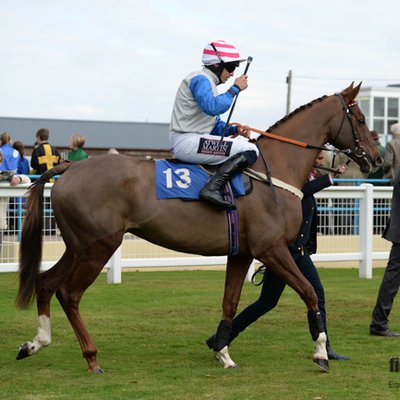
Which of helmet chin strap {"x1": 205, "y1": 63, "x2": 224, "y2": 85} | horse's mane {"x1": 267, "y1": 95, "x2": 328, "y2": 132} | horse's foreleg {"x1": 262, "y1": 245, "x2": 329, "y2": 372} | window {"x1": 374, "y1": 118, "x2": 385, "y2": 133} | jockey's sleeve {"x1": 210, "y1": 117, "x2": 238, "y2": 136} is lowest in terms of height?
horse's foreleg {"x1": 262, "y1": 245, "x2": 329, "y2": 372}

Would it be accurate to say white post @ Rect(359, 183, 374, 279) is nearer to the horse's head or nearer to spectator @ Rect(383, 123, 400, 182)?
spectator @ Rect(383, 123, 400, 182)

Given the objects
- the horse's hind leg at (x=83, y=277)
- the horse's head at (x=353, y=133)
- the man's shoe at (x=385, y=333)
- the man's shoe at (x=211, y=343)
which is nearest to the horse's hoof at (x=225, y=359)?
the man's shoe at (x=211, y=343)

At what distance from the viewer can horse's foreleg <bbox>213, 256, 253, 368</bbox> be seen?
26.1ft

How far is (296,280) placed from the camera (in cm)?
777

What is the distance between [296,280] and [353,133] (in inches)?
58.2

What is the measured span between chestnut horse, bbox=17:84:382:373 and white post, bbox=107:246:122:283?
5.02m

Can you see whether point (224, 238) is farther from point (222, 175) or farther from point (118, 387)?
point (118, 387)

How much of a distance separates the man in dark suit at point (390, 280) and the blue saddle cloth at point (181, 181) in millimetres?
2216

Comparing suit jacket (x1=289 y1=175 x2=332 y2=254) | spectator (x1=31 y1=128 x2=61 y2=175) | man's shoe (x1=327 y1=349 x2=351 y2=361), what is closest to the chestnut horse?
suit jacket (x1=289 y1=175 x2=332 y2=254)

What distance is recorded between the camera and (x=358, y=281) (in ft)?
46.6

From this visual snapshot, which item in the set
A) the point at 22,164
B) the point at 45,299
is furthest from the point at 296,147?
the point at 22,164

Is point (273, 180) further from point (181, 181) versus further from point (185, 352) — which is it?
point (185, 352)

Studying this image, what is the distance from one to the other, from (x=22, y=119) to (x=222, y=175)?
3008cm

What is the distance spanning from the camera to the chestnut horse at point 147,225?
7617mm
